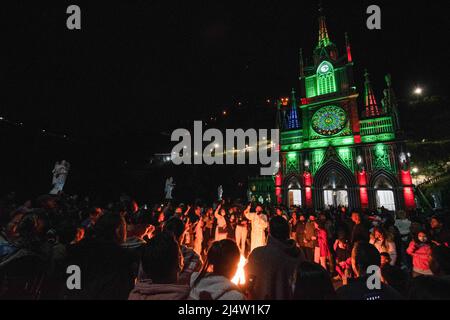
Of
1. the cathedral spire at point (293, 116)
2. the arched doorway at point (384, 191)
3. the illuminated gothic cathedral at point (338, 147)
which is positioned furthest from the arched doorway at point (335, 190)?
the cathedral spire at point (293, 116)

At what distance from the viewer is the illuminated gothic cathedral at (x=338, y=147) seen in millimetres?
21297

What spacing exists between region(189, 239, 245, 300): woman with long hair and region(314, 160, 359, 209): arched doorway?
79.3 feet

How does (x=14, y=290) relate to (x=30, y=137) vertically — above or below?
below

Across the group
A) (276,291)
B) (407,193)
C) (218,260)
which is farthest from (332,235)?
(407,193)

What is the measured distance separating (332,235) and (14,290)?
8.29 metres

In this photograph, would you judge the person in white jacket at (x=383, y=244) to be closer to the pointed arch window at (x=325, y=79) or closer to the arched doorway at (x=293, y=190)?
the arched doorway at (x=293, y=190)

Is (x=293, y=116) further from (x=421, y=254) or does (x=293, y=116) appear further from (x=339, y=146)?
(x=421, y=254)

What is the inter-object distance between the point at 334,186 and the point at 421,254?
21.8 metres

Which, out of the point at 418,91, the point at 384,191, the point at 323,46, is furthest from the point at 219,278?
the point at 323,46

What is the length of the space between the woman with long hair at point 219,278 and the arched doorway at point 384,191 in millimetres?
25040

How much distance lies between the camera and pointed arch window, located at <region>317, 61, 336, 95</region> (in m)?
26.8

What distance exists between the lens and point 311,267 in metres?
1.88

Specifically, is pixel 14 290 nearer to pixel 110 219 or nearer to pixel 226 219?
pixel 110 219

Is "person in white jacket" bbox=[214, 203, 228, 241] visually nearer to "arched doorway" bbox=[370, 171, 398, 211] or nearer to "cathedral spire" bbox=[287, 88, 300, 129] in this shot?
"arched doorway" bbox=[370, 171, 398, 211]
